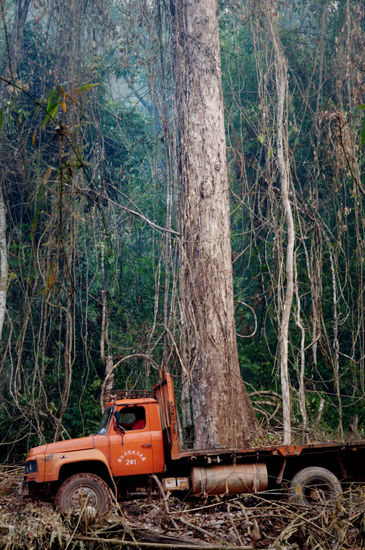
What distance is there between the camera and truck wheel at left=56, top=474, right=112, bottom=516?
6.83 meters

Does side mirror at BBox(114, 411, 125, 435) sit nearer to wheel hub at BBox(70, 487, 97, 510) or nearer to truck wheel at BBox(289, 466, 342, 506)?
wheel hub at BBox(70, 487, 97, 510)

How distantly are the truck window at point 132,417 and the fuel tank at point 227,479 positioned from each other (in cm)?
105

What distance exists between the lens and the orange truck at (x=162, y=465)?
682 centimetres

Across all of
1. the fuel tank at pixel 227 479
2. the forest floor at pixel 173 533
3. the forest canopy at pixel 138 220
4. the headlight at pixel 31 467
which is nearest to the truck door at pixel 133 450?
the fuel tank at pixel 227 479

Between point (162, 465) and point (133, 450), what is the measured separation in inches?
16.3

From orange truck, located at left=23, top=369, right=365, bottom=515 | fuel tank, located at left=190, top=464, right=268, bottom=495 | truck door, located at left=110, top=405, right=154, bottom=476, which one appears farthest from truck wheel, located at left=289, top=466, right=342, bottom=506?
truck door, located at left=110, top=405, right=154, bottom=476

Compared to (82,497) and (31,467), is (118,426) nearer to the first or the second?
(82,497)

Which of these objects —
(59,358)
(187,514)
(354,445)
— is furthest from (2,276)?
(354,445)

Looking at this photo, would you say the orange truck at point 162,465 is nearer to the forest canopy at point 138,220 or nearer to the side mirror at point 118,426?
the side mirror at point 118,426

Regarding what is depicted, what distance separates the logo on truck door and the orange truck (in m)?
0.01

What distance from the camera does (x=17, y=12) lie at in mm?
12148

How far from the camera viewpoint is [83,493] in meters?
6.84

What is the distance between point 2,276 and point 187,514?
583cm

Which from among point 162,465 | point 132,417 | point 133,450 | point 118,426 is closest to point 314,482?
point 162,465
